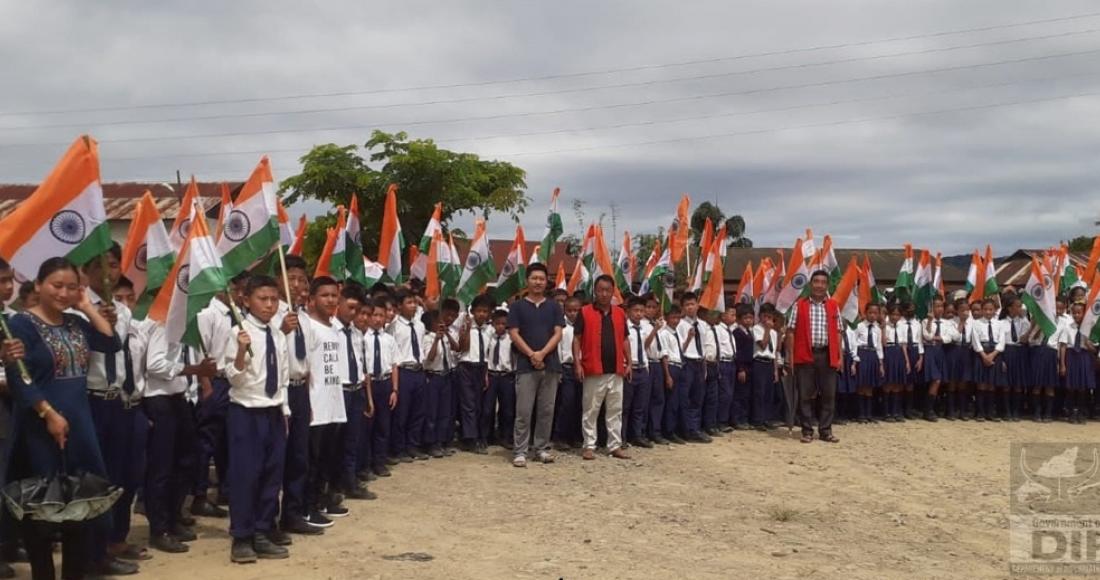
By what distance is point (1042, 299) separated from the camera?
1291 cm

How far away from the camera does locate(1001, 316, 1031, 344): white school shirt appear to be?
13.4 metres

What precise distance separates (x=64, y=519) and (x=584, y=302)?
270 inches

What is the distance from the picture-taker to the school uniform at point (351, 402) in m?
7.03

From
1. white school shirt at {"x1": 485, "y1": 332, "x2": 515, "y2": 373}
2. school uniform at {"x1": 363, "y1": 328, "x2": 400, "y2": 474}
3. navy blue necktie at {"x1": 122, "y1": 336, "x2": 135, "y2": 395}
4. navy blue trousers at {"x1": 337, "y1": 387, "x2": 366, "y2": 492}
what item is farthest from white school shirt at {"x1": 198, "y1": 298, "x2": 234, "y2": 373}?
white school shirt at {"x1": 485, "y1": 332, "x2": 515, "y2": 373}

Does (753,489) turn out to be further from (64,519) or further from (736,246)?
(736,246)

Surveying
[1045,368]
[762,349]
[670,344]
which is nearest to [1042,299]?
[1045,368]

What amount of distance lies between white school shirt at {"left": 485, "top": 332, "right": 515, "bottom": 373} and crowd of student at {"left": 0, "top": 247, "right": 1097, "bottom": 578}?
0.02 meters

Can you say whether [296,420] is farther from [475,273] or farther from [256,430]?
[475,273]

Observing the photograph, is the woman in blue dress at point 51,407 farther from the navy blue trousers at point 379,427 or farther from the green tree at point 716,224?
the green tree at point 716,224

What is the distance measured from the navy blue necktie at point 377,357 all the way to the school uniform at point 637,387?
117 inches

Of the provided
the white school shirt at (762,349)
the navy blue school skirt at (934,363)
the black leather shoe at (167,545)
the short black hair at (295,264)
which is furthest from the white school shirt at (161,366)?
the navy blue school skirt at (934,363)

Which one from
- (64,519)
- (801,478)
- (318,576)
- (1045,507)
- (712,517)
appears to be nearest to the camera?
(64,519)

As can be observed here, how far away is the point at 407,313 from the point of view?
9.18 metres

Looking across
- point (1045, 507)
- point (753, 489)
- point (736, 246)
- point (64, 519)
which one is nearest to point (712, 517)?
point (753, 489)
